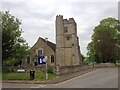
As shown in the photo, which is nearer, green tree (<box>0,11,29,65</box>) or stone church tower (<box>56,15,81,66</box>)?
green tree (<box>0,11,29,65</box>)

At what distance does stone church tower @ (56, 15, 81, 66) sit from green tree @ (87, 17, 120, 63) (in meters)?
5.38

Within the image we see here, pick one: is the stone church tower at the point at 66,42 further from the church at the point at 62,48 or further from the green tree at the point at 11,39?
the green tree at the point at 11,39

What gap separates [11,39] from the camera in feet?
132

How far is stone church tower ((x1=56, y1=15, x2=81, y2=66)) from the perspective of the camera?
249ft

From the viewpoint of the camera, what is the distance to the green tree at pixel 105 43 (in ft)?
241

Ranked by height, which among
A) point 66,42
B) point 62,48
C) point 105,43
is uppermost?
point 66,42

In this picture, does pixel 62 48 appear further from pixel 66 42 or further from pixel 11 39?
pixel 11 39

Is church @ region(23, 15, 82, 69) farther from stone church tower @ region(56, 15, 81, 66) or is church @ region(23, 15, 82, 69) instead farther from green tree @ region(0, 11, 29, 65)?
green tree @ region(0, 11, 29, 65)

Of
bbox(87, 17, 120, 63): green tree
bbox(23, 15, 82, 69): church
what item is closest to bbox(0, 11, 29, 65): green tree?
bbox(23, 15, 82, 69): church

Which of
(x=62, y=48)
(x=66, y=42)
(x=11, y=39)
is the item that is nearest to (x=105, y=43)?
(x=66, y=42)

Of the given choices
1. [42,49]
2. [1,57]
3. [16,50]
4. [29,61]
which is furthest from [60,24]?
[1,57]

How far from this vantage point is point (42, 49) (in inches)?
2931

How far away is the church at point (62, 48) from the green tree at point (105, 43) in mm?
5728

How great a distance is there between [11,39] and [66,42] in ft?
128
